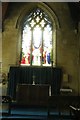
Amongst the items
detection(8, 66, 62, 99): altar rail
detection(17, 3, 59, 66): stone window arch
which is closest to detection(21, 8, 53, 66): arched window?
detection(17, 3, 59, 66): stone window arch

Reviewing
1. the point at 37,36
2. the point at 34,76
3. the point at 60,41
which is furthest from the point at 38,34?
the point at 34,76

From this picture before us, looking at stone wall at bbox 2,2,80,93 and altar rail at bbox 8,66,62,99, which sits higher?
stone wall at bbox 2,2,80,93

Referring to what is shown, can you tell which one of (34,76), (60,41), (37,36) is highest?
(37,36)

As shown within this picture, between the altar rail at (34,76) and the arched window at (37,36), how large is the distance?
2.40ft

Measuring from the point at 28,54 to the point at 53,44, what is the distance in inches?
49.3

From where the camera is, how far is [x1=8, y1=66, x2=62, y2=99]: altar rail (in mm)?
11109

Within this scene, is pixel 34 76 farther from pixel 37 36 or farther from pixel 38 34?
pixel 38 34

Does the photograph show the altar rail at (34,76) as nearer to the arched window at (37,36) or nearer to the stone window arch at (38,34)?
the stone window arch at (38,34)

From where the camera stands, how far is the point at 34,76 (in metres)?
11.1

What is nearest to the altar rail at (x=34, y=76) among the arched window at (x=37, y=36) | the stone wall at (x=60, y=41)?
the stone wall at (x=60, y=41)

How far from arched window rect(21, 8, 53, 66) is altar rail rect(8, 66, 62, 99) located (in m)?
0.73

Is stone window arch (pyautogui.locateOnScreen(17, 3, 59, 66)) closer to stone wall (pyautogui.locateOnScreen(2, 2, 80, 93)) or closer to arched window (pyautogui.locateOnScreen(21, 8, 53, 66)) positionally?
arched window (pyautogui.locateOnScreen(21, 8, 53, 66))

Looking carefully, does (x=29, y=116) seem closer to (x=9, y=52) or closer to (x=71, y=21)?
(x=9, y=52)

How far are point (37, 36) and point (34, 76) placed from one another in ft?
6.45
